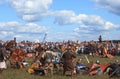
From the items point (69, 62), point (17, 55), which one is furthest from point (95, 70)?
point (17, 55)

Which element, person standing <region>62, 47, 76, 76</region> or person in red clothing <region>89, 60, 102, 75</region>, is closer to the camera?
person standing <region>62, 47, 76, 76</region>

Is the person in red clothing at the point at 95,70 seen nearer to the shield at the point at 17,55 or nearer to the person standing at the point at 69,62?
the person standing at the point at 69,62

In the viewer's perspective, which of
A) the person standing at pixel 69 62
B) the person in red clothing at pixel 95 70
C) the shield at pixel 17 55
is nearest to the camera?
the person standing at pixel 69 62

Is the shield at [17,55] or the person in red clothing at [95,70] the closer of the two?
the person in red clothing at [95,70]

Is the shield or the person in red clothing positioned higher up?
the shield

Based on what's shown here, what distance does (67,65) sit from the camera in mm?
21156

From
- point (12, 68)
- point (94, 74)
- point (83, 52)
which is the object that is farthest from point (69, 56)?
point (83, 52)

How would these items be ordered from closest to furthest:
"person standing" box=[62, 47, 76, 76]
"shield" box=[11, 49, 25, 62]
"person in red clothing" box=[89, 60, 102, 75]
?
"person standing" box=[62, 47, 76, 76] < "person in red clothing" box=[89, 60, 102, 75] < "shield" box=[11, 49, 25, 62]

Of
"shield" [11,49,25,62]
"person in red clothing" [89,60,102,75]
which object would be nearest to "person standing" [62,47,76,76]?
"person in red clothing" [89,60,102,75]

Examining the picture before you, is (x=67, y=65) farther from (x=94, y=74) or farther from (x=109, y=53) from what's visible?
(x=109, y=53)

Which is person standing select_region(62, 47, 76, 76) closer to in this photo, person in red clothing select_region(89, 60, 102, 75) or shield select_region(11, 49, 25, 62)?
person in red clothing select_region(89, 60, 102, 75)

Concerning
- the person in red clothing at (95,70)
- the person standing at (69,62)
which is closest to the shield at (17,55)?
the person standing at (69,62)

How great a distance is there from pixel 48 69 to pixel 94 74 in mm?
2726

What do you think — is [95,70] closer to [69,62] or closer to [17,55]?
[69,62]
